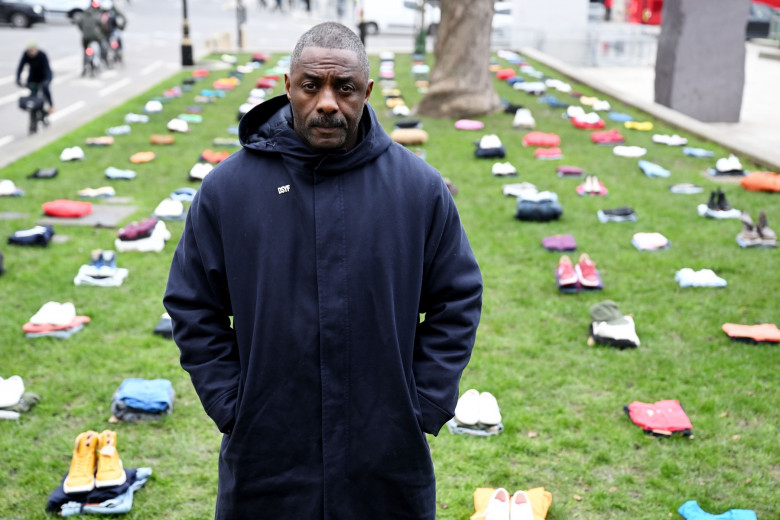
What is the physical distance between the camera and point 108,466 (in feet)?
14.3

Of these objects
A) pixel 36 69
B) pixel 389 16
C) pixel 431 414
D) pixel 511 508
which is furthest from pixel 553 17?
pixel 431 414

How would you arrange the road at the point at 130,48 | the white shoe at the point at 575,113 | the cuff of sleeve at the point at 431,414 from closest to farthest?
the cuff of sleeve at the point at 431,414 → the white shoe at the point at 575,113 → the road at the point at 130,48

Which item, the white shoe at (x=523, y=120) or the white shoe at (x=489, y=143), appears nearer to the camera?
the white shoe at (x=489, y=143)

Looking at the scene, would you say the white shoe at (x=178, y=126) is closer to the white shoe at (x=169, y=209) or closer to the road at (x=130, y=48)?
the road at (x=130, y=48)

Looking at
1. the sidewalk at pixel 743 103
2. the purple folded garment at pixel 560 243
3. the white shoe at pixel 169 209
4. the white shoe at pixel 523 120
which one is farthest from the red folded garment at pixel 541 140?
the white shoe at pixel 169 209

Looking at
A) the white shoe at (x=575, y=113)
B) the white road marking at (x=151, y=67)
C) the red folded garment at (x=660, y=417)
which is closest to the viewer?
the red folded garment at (x=660, y=417)

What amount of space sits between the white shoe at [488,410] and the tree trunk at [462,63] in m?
10.8

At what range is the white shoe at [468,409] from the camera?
5016 millimetres

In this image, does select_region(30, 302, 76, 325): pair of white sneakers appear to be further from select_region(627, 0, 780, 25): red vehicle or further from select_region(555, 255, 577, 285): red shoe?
select_region(627, 0, 780, 25): red vehicle

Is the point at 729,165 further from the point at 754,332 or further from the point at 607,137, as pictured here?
the point at 754,332

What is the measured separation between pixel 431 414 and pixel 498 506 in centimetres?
156

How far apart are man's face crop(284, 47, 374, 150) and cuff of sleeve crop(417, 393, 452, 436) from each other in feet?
2.69

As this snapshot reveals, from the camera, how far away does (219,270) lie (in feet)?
8.44

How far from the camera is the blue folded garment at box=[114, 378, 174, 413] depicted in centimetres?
516
